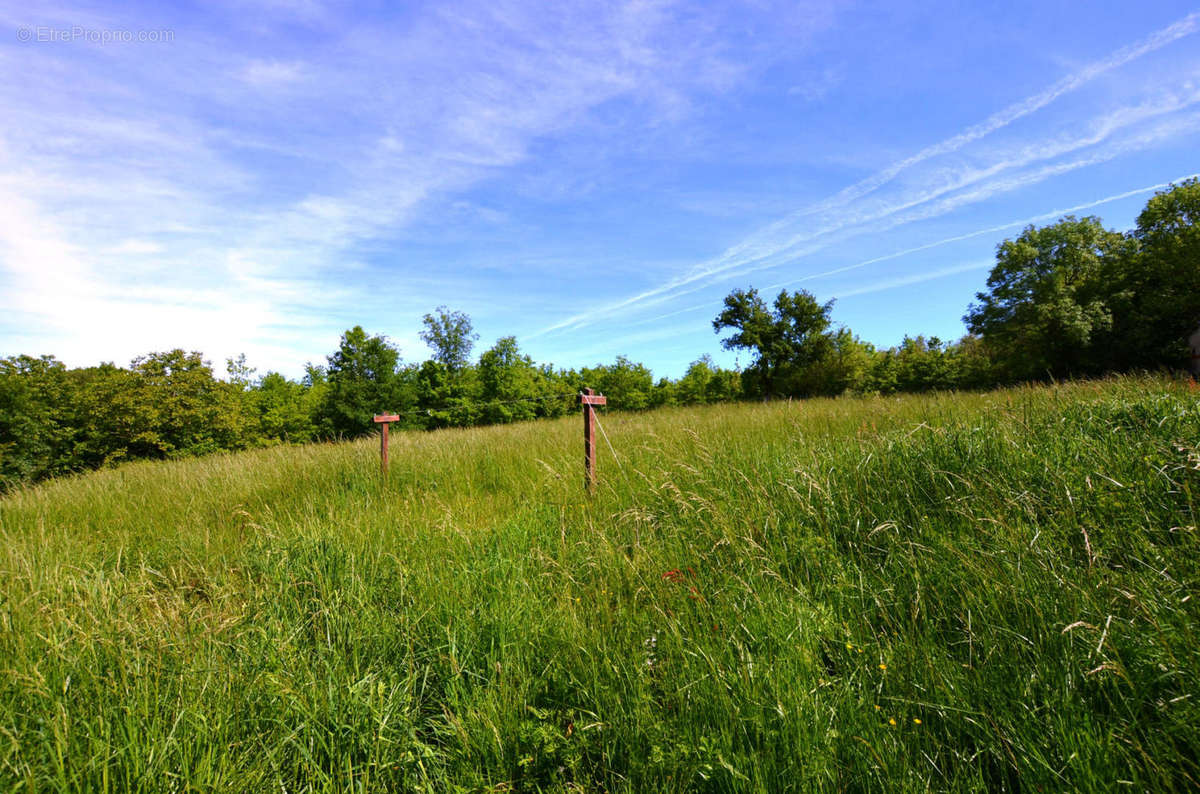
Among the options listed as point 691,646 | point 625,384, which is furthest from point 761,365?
point 691,646

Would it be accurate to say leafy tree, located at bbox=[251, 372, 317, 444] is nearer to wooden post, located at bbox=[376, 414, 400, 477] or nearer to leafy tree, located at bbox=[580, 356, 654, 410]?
leafy tree, located at bbox=[580, 356, 654, 410]

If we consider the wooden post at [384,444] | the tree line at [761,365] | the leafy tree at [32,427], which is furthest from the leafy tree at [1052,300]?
the leafy tree at [32,427]

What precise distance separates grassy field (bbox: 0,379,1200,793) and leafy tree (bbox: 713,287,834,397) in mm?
28310

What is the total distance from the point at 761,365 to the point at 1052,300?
52.1ft

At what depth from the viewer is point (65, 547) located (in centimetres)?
394

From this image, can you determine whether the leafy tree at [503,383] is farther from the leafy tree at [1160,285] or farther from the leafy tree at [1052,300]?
the leafy tree at [1160,285]

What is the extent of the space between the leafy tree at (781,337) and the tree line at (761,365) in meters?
0.08

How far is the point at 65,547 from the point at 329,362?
1118 inches

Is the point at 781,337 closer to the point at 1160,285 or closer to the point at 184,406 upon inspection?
the point at 1160,285

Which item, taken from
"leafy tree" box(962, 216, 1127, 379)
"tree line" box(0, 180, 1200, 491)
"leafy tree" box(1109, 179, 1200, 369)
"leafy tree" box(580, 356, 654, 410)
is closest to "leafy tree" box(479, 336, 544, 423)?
"tree line" box(0, 180, 1200, 491)

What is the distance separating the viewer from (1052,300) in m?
25.1

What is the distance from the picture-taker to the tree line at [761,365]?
23.6 metres

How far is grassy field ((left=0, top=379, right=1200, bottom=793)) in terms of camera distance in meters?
1.45

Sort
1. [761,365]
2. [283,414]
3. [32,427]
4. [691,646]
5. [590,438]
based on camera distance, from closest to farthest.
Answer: [691,646], [590,438], [32,427], [761,365], [283,414]
